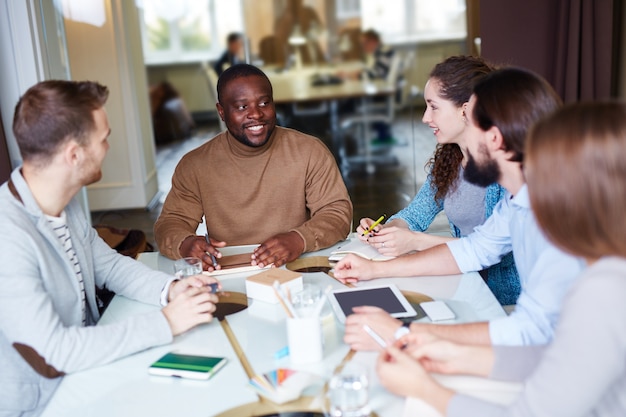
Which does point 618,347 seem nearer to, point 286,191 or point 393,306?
point 393,306

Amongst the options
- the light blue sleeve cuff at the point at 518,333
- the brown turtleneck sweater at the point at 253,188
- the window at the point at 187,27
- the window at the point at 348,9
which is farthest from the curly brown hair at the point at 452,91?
the window at the point at 348,9

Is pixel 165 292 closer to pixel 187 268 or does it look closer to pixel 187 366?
pixel 187 268

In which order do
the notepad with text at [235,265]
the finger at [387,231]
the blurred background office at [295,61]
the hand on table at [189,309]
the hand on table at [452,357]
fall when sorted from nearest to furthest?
the hand on table at [452,357] → the hand on table at [189,309] → the notepad with text at [235,265] → the finger at [387,231] → the blurred background office at [295,61]

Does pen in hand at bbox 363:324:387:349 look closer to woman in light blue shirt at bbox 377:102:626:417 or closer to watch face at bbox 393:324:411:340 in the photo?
watch face at bbox 393:324:411:340

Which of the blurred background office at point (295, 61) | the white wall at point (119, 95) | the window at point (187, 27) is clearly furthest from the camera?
the window at point (187, 27)

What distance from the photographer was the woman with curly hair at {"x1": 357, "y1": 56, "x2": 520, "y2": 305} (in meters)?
2.11

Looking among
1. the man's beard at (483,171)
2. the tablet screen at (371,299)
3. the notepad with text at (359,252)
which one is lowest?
the notepad with text at (359,252)

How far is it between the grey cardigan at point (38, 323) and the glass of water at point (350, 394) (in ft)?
1.58

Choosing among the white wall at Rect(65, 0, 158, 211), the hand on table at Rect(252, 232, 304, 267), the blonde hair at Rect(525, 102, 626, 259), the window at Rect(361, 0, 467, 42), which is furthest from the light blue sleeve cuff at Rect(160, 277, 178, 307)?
the window at Rect(361, 0, 467, 42)

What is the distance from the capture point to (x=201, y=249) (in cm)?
203

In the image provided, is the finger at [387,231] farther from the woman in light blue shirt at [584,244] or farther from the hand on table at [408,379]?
the woman in light blue shirt at [584,244]

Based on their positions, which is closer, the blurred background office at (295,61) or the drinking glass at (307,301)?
the drinking glass at (307,301)

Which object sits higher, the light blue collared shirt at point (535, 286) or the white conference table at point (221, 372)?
the light blue collared shirt at point (535, 286)

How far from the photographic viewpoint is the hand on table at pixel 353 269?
184cm
